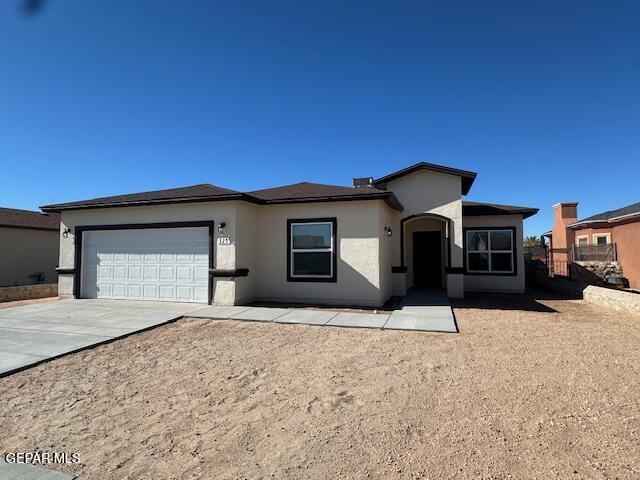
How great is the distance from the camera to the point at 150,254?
11.0 meters

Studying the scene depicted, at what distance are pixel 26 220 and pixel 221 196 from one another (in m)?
15.0

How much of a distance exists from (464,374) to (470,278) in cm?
1057

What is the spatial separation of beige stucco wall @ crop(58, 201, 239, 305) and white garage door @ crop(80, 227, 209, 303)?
0.36m

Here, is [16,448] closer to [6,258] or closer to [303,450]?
[303,450]

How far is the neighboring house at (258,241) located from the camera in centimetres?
1020

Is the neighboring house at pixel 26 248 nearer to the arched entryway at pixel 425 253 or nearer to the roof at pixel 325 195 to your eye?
the roof at pixel 325 195

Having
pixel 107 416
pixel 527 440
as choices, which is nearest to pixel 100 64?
pixel 107 416

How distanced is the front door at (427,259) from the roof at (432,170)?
2.68 m

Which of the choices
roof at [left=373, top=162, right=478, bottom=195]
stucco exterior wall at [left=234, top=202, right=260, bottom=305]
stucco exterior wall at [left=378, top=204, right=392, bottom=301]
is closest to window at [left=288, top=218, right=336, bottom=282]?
stucco exterior wall at [left=234, top=202, right=260, bottom=305]

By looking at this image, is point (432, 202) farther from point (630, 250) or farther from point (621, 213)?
point (621, 213)

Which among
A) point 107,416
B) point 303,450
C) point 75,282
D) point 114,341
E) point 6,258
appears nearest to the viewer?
point 303,450

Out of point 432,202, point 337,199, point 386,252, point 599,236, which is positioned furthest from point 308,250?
point 599,236

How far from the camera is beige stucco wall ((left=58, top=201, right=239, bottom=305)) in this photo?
32.9ft

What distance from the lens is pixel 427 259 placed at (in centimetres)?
1479
